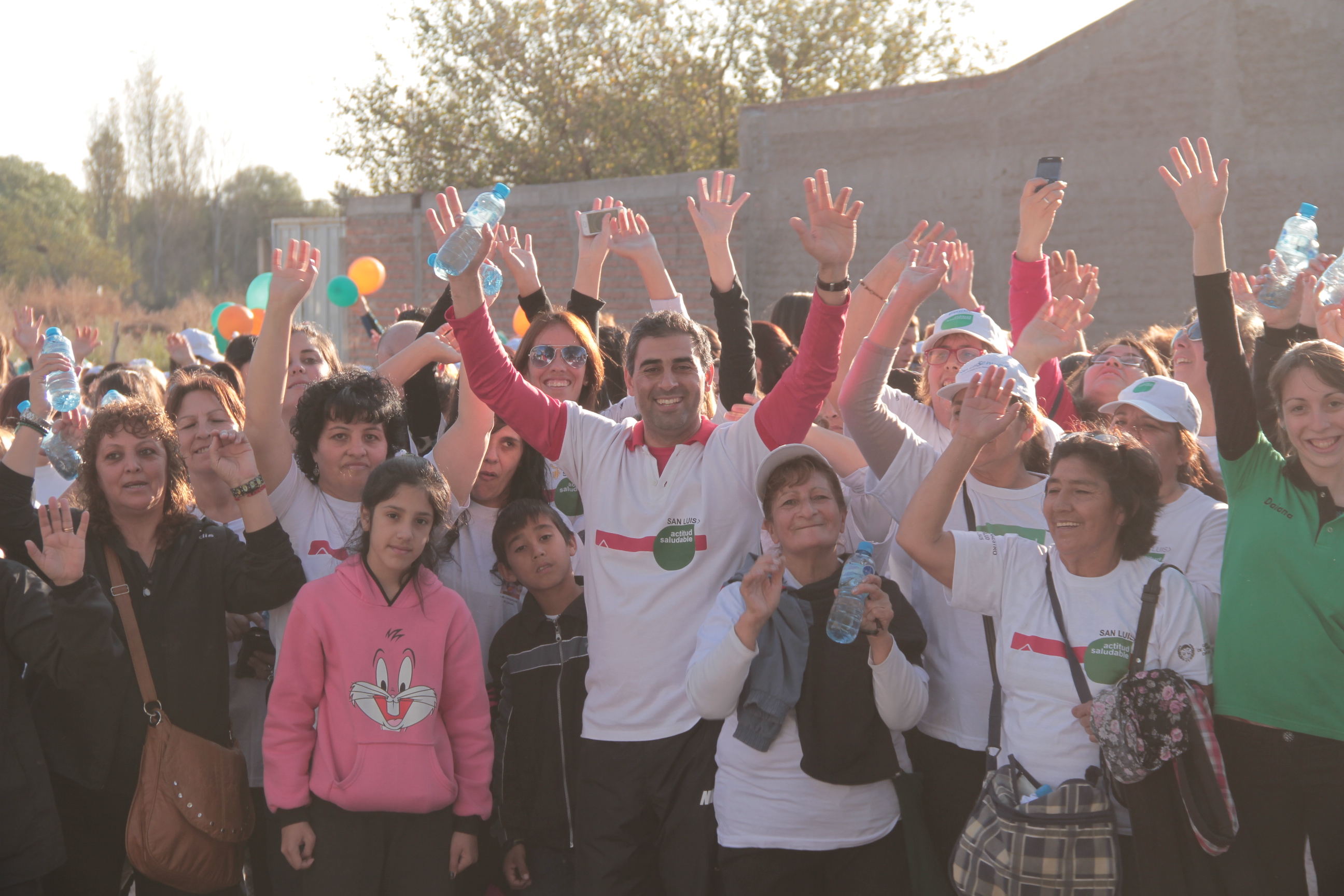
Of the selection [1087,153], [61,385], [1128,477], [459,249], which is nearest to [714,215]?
[459,249]

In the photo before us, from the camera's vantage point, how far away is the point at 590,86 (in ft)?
61.8

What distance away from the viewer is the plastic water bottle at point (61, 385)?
166 inches

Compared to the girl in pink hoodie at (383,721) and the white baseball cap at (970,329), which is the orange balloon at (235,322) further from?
the white baseball cap at (970,329)

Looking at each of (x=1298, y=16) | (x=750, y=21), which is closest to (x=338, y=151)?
(x=750, y=21)

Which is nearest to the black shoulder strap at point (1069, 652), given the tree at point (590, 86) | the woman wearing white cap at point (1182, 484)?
the woman wearing white cap at point (1182, 484)

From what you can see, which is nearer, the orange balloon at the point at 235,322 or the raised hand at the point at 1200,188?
the raised hand at the point at 1200,188

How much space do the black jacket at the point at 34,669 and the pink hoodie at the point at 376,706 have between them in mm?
570

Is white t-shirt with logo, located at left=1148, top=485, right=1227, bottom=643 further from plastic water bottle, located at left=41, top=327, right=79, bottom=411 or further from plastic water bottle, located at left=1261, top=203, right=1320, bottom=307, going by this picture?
plastic water bottle, located at left=41, top=327, right=79, bottom=411

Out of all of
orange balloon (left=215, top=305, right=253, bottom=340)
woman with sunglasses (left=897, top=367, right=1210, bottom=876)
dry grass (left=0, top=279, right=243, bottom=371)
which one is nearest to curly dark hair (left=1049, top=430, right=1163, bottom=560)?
woman with sunglasses (left=897, top=367, right=1210, bottom=876)

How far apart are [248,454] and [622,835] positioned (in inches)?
68.8

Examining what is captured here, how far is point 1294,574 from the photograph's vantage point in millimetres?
3111

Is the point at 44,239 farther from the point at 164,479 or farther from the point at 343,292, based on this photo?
the point at 164,479

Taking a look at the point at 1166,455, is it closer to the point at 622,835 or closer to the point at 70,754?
the point at 622,835

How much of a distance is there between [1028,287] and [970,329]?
0.72 m
